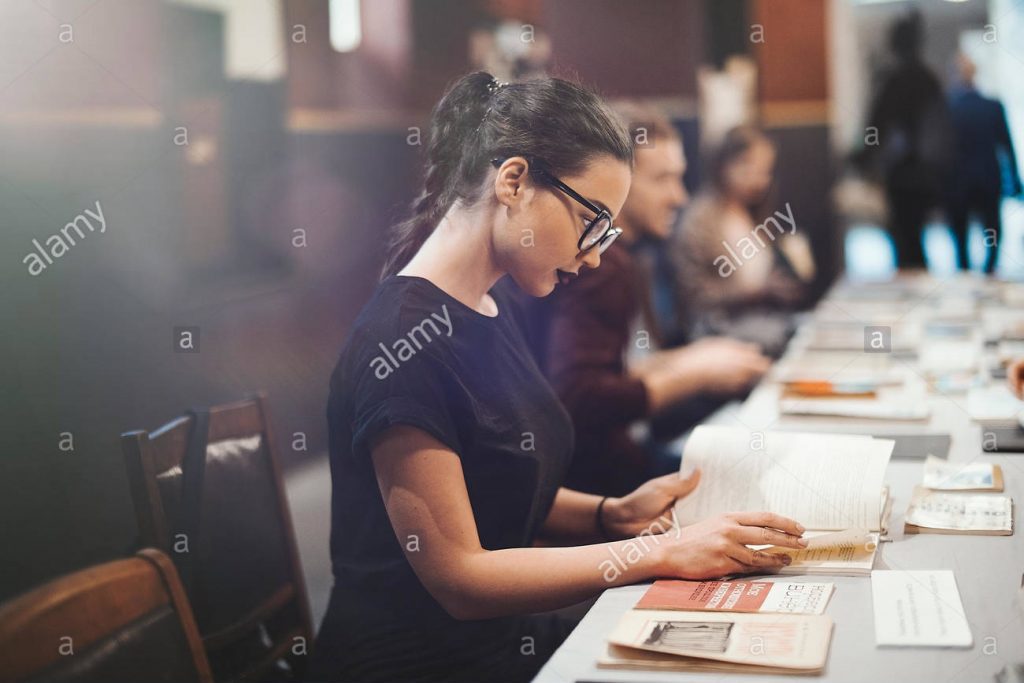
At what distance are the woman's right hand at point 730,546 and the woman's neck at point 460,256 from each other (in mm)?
488

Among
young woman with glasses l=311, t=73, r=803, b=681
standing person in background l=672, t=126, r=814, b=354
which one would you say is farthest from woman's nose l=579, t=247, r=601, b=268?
standing person in background l=672, t=126, r=814, b=354

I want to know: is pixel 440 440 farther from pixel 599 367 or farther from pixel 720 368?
pixel 720 368

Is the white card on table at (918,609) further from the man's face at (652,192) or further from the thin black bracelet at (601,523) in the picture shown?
the man's face at (652,192)

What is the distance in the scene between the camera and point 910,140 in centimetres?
609

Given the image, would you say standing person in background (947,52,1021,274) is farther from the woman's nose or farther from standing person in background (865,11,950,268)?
the woman's nose

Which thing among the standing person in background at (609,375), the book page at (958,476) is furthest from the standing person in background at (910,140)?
the book page at (958,476)

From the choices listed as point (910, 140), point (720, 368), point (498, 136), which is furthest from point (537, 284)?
point (910, 140)

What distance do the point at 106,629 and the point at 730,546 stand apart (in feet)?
2.46

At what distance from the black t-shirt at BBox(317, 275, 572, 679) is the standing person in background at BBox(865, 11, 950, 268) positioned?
503cm

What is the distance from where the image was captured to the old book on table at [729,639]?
1060mm

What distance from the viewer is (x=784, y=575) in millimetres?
1313

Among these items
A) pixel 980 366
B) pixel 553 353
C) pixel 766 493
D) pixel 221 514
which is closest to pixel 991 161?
pixel 980 366

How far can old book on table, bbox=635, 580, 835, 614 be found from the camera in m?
1.20

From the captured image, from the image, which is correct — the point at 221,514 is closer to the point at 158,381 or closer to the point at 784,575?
the point at 158,381
